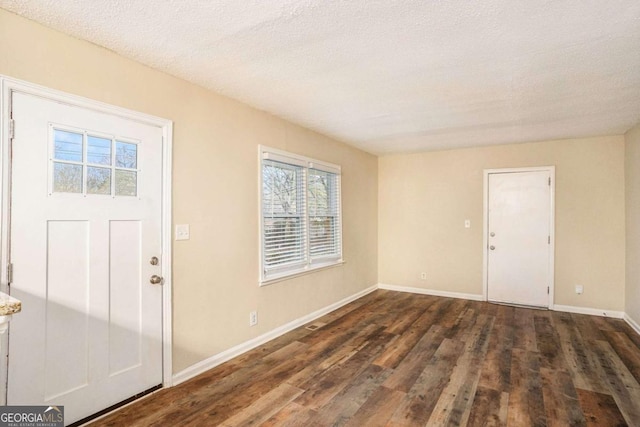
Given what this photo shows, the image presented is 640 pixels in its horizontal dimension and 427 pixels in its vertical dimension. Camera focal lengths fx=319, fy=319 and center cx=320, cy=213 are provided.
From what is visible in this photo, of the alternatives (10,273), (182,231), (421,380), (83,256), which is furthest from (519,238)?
(10,273)

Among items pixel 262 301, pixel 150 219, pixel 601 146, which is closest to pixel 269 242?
pixel 262 301

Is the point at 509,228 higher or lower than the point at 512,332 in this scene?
higher

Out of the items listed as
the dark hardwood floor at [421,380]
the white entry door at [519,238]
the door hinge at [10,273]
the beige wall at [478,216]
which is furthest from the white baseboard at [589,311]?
the door hinge at [10,273]

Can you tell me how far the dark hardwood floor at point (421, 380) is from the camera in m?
2.12

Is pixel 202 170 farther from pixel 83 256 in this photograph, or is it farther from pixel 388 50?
pixel 388 50

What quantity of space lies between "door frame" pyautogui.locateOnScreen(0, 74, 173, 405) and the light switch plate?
2.9 inches

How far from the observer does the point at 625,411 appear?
84.8 inches

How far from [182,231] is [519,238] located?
15.1 feet

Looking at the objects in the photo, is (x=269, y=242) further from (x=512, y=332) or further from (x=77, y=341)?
(x=512, y=332)

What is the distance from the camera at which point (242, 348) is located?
3.10 metres

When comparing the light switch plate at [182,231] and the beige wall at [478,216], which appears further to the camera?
the beige wall at [478,216]

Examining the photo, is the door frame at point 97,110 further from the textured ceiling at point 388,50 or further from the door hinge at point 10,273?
the textured ceiling at point 388,50

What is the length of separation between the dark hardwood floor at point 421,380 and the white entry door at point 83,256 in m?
0.35

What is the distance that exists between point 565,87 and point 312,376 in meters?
3.24
